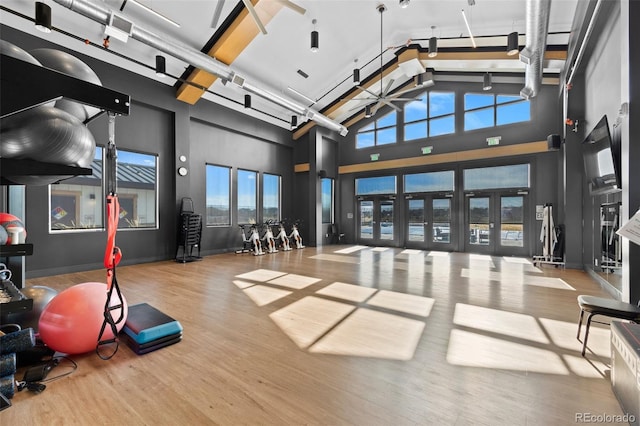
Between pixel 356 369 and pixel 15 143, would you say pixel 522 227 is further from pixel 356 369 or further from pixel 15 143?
pixel 15 143

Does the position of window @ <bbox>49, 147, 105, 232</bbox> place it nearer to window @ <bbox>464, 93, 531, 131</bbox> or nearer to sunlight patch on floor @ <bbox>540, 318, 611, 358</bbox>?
sunlight patch on floor @ <bbox>540, 318, 611, 358</bbox>

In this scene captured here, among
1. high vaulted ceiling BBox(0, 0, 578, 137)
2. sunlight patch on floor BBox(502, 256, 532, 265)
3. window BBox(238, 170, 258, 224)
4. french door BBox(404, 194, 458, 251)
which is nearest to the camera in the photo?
high vaulted ceiling BBox(0, 0, 578, 137)

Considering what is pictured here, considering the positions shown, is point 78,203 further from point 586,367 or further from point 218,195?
point 586,367

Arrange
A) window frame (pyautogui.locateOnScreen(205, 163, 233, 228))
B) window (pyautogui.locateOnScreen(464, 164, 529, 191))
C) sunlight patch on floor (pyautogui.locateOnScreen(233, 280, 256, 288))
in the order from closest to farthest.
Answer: sunlight patch on floor (pyautogui.locateOnScreen(233, 280, 256, 288)) → window (pyautogui.locateOnScreen(464, 164, 529, 191)) → window frame (pyautogui.locateOnScreen(205, 163, 233, 228))

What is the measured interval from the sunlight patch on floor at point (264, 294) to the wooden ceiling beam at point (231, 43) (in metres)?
4.85

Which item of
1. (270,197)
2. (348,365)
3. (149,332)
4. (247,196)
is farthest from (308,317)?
(270,197)

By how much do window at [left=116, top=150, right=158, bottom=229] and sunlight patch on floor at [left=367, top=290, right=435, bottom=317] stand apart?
19.7ft

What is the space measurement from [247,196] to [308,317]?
7.16 metres

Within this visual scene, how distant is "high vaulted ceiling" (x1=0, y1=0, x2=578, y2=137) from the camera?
546 centimetres

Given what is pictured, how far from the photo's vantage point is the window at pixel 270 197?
10559 millimetres

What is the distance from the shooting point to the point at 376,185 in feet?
36.7

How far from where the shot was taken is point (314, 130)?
10.9 meters

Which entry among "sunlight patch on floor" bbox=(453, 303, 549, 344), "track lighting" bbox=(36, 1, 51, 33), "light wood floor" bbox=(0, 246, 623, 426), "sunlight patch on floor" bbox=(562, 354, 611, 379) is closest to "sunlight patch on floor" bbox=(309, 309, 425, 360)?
"light wood floor" bbox=(0, 246, 623, 426)

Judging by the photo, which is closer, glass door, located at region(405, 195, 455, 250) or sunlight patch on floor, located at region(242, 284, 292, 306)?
sunlight patch on floor, located at region(242, 284, 292, 306)
